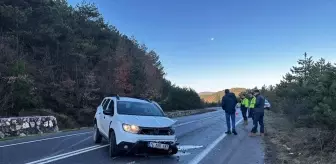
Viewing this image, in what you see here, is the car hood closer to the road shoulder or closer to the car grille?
the car grille

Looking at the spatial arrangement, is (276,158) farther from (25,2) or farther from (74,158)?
(25,2)

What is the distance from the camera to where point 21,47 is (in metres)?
31.0

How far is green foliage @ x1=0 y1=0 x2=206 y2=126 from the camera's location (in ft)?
86.0

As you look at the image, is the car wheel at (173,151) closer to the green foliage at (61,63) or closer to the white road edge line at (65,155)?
the white road edge line at (65,155)

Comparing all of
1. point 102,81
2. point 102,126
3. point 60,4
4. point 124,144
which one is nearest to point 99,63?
point 102,81

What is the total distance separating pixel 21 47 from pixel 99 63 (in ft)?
33.4

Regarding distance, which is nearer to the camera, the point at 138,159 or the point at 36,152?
the point at 138,159

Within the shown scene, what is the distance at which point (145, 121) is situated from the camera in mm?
9609

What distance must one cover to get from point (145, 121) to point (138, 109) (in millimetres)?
1277

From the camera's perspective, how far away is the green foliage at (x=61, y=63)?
2620 cm

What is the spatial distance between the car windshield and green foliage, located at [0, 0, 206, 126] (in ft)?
52.7

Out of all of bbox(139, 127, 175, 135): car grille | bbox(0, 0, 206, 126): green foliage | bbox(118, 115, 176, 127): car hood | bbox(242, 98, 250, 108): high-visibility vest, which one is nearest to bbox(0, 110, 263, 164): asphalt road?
bbox(139, 127, 175, 135): car grille

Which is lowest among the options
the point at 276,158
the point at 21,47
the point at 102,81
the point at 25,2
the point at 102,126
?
the point at 276,158

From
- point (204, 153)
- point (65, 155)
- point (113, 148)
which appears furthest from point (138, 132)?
point (204, 153)
